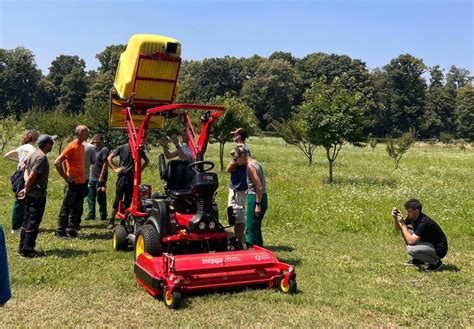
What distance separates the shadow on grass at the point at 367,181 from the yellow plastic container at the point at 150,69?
1427 cm

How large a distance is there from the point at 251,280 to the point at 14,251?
4375 mm

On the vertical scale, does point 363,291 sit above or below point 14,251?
above

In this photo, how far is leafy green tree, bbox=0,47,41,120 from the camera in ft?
285

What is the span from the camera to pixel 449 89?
9700 cm

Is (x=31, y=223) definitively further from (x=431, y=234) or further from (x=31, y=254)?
(x=431, y=234)

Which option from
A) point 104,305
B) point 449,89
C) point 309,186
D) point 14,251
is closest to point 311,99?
point 309,186

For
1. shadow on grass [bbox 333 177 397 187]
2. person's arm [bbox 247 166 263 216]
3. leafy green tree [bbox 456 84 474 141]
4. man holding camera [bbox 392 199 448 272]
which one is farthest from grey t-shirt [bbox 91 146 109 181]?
leafy green tree [bbox 456 84 474 141]

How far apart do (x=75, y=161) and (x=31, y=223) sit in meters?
1.87

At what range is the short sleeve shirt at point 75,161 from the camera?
945cm

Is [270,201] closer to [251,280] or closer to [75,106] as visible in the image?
[251,280]

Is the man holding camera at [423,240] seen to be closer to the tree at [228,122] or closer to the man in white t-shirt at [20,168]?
the man in white t-shirt at [20,168]

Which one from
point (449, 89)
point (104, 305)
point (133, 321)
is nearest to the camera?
point (133, 321)

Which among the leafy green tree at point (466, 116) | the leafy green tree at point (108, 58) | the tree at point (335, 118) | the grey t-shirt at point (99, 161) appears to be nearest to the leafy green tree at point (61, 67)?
the leafy green tree at point (108, 58)

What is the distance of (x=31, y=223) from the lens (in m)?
7.94
